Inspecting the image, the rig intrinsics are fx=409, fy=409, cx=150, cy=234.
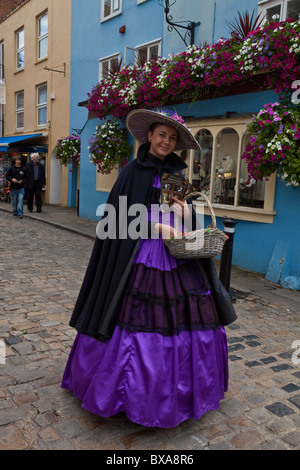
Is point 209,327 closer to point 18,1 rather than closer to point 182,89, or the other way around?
point 182,89

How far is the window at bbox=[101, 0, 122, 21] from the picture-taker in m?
11.3

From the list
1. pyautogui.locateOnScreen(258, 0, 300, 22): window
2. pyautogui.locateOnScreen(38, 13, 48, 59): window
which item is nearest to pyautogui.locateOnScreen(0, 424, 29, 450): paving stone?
pyautogui.locateOnScreen(258, 0, 300, 22): window

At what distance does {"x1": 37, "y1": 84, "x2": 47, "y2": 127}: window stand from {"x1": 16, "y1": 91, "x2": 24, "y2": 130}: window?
196cm

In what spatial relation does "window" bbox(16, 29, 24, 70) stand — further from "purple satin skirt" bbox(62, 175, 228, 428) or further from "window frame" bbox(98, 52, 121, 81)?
"purple satin skirt" bbox(62, 175, 228, 428)

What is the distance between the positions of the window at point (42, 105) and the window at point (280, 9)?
459 inches

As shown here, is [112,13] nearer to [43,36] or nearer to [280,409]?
[43,36]

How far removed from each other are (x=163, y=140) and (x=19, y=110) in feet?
60.0

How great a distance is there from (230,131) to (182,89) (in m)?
1.18

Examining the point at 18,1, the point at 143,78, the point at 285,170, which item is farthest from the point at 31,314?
the point at 18,1

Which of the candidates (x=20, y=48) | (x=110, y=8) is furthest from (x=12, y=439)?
(x=20, y=48)

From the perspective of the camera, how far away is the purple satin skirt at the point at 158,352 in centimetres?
235

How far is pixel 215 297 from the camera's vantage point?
271 centimetres

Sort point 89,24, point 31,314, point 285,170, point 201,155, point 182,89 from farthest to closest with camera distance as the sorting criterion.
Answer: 1. point 89,24
2. point 201,155
3. point 182,89
4. point 285,170
5. point 31,314

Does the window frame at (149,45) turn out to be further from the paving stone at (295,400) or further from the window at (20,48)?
the window at (20,48)
